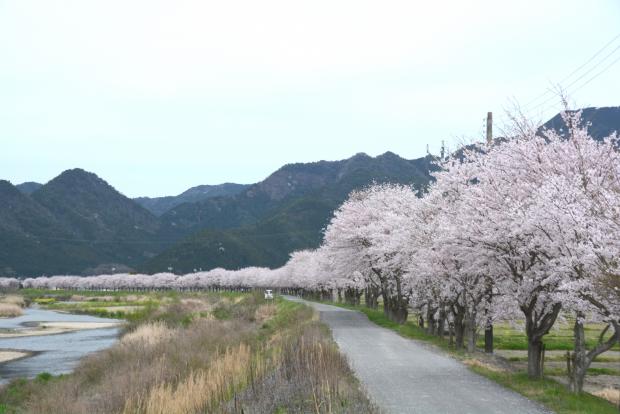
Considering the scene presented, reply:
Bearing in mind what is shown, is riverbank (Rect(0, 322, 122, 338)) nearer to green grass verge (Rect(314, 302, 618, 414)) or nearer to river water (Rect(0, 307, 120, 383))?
river water (Rect(0, 307, 120, 383))

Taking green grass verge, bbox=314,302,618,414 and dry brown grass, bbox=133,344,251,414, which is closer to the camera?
green grass verge, bbox=314,302,618,414

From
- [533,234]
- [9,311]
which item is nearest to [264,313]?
[9,311]

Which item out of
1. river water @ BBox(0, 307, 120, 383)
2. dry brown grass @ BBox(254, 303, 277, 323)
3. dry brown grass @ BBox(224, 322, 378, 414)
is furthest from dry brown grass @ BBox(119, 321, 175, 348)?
dry brown grass @ BBox(224, 322, 378, 414)

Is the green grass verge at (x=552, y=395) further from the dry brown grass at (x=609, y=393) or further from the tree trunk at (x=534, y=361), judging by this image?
the dry brown grass at (x=609, y=393)

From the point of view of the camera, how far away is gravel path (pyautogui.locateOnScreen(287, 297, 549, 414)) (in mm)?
15711

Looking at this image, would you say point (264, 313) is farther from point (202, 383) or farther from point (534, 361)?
point (202, 383)

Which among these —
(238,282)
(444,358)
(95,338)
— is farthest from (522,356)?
(238,282)

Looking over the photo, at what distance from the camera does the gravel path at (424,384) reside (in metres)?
15.7

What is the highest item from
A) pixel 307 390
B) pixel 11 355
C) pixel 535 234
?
pixel 535 234

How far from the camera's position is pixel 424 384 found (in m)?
19.5

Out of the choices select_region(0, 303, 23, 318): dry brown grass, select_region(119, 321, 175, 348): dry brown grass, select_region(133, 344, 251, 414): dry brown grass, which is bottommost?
select_region(0, 303, 23, 318): dry brown grass

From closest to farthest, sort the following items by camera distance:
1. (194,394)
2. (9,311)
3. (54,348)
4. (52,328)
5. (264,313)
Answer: (194,394)
(54,348)
(264,313)
(52,328)
(9,311)

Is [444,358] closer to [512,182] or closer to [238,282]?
[512,182]

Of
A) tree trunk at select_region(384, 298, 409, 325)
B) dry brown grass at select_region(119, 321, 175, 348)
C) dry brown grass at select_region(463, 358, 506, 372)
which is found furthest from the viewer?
tree trunk at select_region(384, 298, 409, 325)
